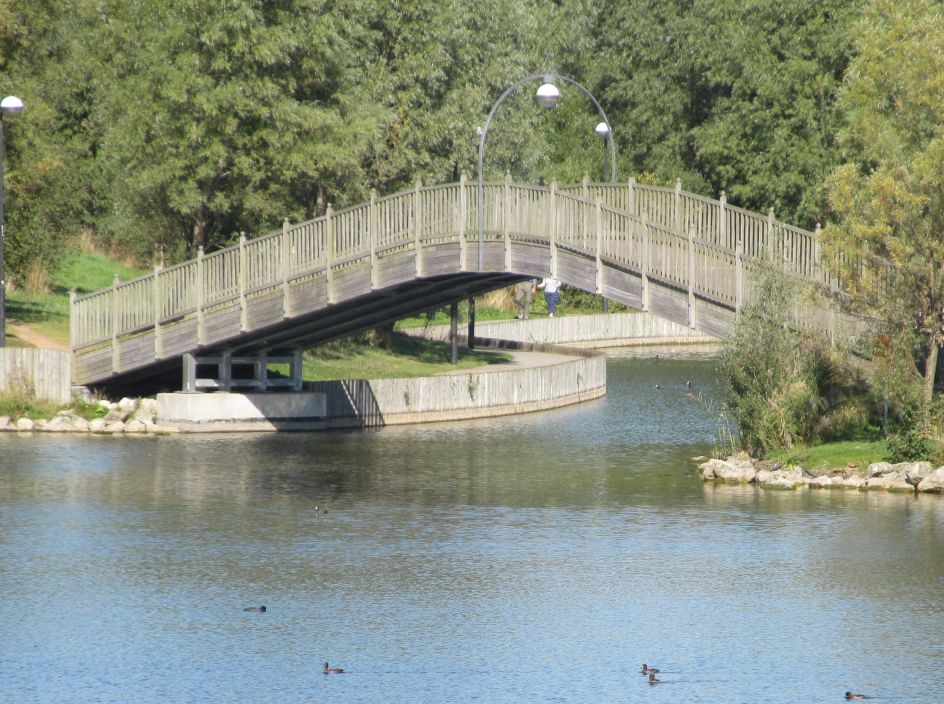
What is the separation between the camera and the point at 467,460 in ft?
125

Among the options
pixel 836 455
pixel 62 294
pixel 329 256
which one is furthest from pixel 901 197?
pixel 62 294

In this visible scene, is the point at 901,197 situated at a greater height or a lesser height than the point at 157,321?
greater

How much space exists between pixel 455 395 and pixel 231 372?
633 cm

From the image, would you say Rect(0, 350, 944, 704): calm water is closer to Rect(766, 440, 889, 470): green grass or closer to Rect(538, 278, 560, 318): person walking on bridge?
Rect(766, 440, 889, 470): green grass

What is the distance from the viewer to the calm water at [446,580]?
1994 cm

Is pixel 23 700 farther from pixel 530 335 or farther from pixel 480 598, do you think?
pixel 530 335

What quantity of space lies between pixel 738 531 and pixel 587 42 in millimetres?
68028

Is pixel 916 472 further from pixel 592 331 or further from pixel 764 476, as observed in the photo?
pixel 592 331

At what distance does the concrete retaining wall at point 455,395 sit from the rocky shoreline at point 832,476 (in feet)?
38.3

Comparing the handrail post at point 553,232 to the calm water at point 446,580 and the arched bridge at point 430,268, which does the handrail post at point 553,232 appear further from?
the calm water at point 446,580

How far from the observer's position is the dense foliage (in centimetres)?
5006

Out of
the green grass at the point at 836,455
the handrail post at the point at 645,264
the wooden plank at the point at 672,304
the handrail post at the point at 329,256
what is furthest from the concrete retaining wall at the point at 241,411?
the green grass at the point at 836,455

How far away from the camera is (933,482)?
3197cm

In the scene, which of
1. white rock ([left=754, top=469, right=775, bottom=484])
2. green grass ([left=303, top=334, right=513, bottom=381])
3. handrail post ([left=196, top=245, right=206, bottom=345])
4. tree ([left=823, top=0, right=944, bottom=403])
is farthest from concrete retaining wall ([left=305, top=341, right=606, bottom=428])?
tree ([left=823, top=0, right=944, bottom=403])
